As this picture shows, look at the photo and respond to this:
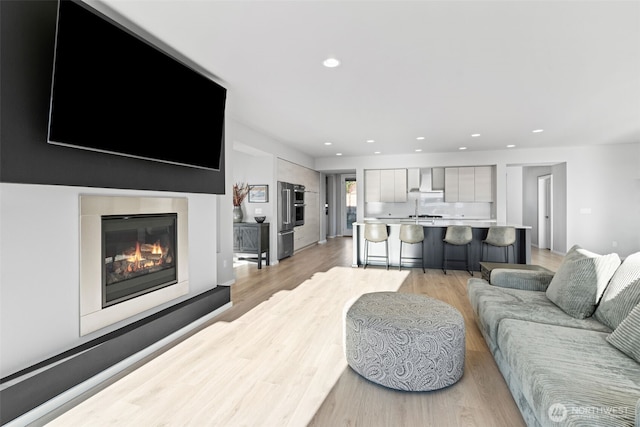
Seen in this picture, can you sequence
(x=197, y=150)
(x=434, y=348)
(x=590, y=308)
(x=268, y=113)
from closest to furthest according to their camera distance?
(x=434, y=348), (x=590, y=308), (x=197, y=150), (x=268, y=113)

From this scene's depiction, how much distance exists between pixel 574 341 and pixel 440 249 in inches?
172

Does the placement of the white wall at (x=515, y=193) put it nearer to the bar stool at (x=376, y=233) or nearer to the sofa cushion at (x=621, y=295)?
the bar stool at (x=376, y=233)

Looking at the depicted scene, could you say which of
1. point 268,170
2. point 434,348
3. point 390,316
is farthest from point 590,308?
point 268,170

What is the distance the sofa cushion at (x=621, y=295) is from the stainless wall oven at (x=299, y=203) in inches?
236

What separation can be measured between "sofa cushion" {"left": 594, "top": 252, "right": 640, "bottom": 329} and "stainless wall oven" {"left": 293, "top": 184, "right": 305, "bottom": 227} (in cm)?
600

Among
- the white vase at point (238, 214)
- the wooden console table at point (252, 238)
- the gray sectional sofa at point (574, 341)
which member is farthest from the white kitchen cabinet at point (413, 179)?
the gray sectional sofa at point (574, 341)

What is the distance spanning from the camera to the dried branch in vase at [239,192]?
6407 mm

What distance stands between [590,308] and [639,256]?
0.45 meters

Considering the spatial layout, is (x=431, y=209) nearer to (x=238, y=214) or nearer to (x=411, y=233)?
(x=411, y=233)

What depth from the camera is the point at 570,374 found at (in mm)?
1474

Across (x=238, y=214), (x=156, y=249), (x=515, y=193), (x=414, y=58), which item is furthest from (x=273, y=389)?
(x=515, y=193)

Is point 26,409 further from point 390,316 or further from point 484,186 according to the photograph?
point 484,186

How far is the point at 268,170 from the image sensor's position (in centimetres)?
660

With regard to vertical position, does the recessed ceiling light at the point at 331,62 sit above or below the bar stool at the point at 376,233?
above
